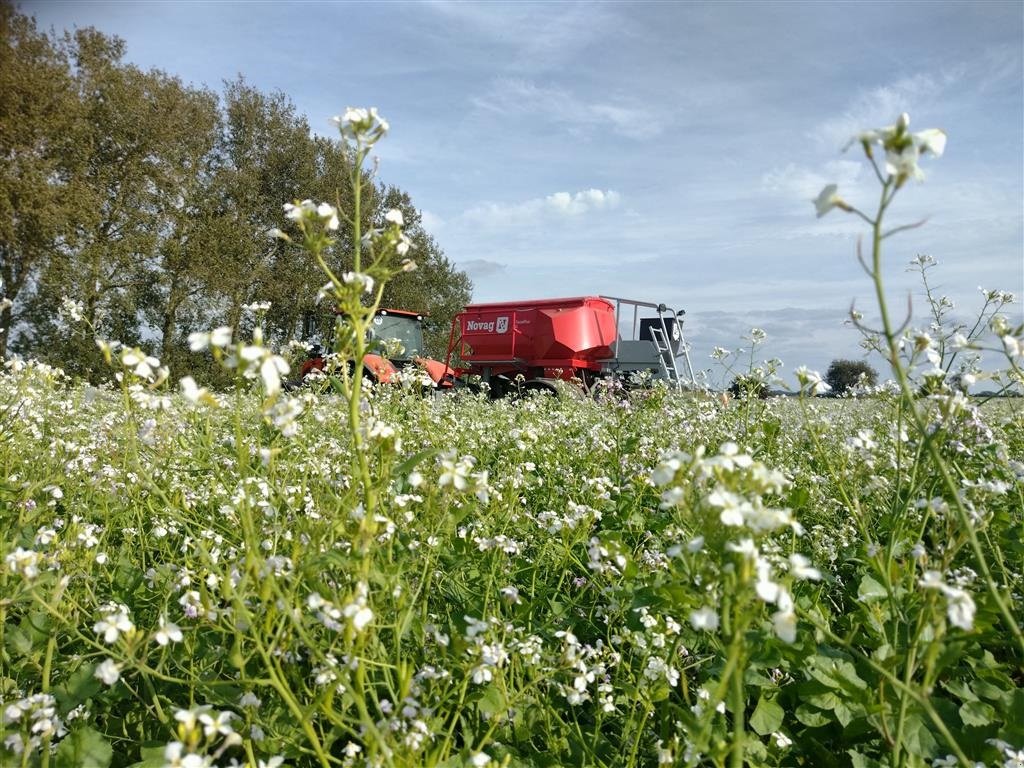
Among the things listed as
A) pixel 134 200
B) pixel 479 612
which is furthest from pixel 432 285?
pixel 479 612

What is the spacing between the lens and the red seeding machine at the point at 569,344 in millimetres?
17906

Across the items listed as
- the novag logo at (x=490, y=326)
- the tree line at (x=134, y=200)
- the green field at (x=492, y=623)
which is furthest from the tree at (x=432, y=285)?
the green field at (x=492, y=623)

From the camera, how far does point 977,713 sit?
2.39m

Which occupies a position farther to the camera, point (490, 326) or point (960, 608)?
point (490, 326)

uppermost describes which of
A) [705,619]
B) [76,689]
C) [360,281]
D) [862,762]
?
[360,281]

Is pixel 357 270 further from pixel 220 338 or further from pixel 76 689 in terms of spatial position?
pixel 76 689

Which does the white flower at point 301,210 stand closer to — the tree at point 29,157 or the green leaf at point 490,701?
the green leaf at point 490,701

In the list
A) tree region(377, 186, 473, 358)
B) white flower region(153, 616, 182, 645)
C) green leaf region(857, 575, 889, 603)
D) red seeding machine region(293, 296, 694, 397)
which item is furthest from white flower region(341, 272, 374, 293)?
tree region(377, 186, 473, 358)

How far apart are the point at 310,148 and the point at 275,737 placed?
3179cm

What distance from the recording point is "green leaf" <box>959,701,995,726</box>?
2359 mm

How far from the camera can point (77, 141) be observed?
74.0 ft

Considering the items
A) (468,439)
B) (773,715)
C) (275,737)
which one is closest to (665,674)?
(773,715)

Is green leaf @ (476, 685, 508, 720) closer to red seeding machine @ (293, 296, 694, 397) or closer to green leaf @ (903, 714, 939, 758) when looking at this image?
green leaf @ (903, 714, 939, 758)

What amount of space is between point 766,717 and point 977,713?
0.69m
